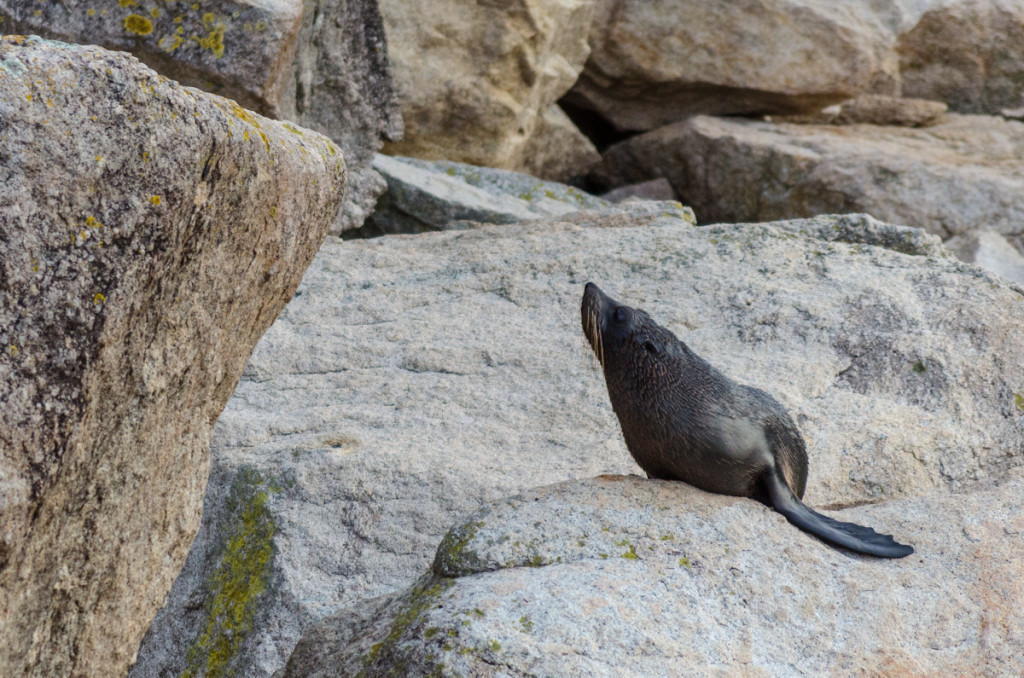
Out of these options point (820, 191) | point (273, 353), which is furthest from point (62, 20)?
point (820, 191)

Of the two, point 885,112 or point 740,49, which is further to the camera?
point 885,112

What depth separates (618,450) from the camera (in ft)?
14.4

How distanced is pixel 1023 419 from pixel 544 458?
2.25 m

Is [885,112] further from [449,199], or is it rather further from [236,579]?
[236,579]

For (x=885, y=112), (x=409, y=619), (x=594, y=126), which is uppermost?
(x=885, y=112)

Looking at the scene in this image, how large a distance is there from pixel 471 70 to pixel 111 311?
23.4 ft

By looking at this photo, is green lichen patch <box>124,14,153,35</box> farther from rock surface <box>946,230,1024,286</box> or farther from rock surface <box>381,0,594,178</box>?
rock surface <box>946,230,1024,286</box>

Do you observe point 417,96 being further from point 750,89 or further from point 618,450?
point 618,450

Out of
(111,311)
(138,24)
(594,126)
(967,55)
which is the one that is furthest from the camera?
(967,55)

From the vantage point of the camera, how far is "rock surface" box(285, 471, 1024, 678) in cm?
254

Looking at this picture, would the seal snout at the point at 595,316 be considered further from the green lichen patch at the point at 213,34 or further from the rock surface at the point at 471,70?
the rock surface at the point at 471,70

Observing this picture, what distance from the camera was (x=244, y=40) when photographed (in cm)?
538

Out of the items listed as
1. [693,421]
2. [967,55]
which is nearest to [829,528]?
[693,421]

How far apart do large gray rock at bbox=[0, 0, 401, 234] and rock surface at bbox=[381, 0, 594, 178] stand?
66.4 inches
